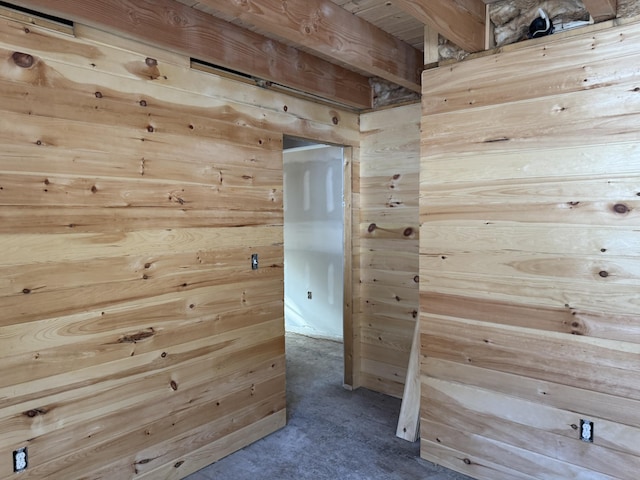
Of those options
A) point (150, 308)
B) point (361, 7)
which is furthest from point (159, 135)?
point (361, 7)

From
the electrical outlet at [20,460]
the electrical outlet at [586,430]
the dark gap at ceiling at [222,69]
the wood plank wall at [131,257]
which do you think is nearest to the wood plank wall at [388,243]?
the wood plank wall at [131,257]

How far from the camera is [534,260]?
2205mm

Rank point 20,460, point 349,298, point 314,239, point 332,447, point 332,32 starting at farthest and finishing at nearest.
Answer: point 314,239 < point 349,298 < point 332,447 < point 332,32 < point 20,460

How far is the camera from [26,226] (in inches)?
73.1

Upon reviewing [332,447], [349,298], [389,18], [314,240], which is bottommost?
[332,447]

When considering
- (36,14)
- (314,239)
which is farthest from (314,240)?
(36,14)

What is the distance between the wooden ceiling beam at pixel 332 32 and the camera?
1896 mm

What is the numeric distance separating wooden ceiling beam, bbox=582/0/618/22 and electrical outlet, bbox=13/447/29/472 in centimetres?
308

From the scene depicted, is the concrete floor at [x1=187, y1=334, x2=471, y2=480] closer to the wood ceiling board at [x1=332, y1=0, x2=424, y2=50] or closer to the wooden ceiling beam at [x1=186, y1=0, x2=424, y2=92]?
the wooden ceiling beam at [x1=186, y1=0, x2=424, y2=92]

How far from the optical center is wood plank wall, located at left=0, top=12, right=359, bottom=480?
6.12ft

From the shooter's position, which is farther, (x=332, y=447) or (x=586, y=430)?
(x=332, y=447)

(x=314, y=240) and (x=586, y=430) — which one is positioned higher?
(x=314, y=240)

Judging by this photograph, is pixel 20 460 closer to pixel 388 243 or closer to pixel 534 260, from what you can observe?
pixel 534 260

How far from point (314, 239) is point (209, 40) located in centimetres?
332
